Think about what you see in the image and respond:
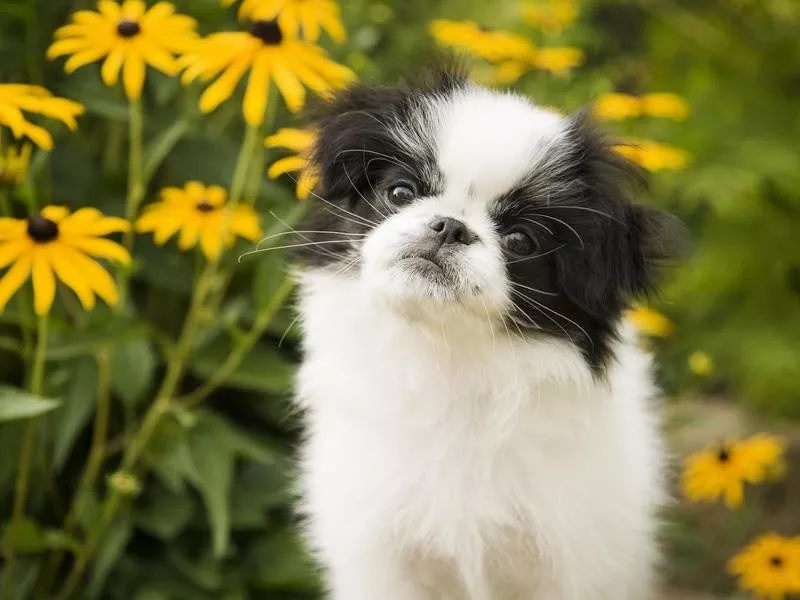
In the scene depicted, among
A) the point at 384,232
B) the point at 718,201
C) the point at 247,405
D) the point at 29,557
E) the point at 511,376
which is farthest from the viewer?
the point at 718,201

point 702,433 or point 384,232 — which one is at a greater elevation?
point 384,232

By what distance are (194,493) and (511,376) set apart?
3.07 feet

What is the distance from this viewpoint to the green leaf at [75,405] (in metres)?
2.04

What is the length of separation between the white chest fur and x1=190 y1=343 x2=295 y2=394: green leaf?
309 mm

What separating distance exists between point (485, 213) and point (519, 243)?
7cm

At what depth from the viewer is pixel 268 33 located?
1814 mm

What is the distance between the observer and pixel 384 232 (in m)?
1.56

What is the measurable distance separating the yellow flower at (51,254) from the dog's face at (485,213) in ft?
1.17

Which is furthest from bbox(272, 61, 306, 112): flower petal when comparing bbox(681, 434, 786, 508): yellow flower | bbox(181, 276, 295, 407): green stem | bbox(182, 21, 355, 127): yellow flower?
bbox(681, 434, 786, 508): yellow flower

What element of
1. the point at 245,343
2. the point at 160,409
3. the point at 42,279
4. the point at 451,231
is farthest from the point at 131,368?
the point at 451,231

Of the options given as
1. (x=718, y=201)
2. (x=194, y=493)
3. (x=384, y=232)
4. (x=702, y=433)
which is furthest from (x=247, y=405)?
(x=702, y=433)

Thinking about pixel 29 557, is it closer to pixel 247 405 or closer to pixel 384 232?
pixel 247 405

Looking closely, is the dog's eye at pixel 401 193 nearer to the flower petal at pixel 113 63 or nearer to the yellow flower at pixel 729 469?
the flower petal at pixel 113 63

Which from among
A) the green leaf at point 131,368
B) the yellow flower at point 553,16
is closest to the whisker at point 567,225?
the green leaf at point 131,368
